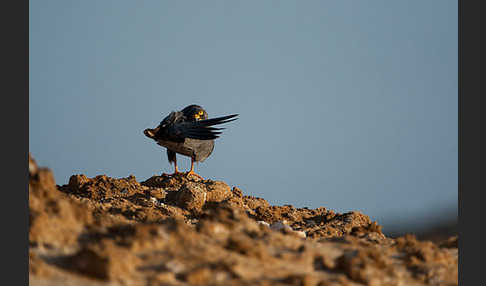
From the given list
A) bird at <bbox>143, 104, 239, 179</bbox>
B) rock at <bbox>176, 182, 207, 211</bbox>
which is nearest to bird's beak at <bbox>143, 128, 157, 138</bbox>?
bird at <bbox>143, 104, 239, 179</bbox>

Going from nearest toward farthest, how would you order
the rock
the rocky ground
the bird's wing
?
1. the rocky ground
2. the rock
3. the bird's wing

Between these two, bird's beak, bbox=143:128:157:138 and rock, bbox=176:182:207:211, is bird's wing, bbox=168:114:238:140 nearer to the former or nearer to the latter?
bird's beak, bbox=143:128:157:138

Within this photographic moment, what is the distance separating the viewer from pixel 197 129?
10.6 meters

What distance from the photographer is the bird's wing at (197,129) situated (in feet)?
33.8

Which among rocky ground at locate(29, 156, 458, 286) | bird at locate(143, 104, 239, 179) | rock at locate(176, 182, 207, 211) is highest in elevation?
bird at locate(143, 104, 239, 179)

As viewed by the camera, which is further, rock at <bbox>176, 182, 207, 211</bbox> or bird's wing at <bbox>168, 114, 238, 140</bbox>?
bird's wing at <bbox>168, 114, 238, 140</bbox>

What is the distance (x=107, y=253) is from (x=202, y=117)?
836 cm

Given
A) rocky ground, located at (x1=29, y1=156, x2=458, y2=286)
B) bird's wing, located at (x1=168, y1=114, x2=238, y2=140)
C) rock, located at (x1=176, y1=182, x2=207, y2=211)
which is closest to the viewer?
rocky ground, located at (x1=29, y1=156, x2=458, y2=286)

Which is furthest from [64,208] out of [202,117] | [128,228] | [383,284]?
[202,117]

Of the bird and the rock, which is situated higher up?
the bird

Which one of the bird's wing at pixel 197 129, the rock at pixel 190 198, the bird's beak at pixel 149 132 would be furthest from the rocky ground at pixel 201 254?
the bird's beak at pixel 149 132

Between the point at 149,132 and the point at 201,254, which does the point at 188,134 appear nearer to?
the point at 149,132

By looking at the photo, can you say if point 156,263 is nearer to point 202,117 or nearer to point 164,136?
point 164,136

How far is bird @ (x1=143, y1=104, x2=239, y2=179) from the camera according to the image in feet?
34.3
